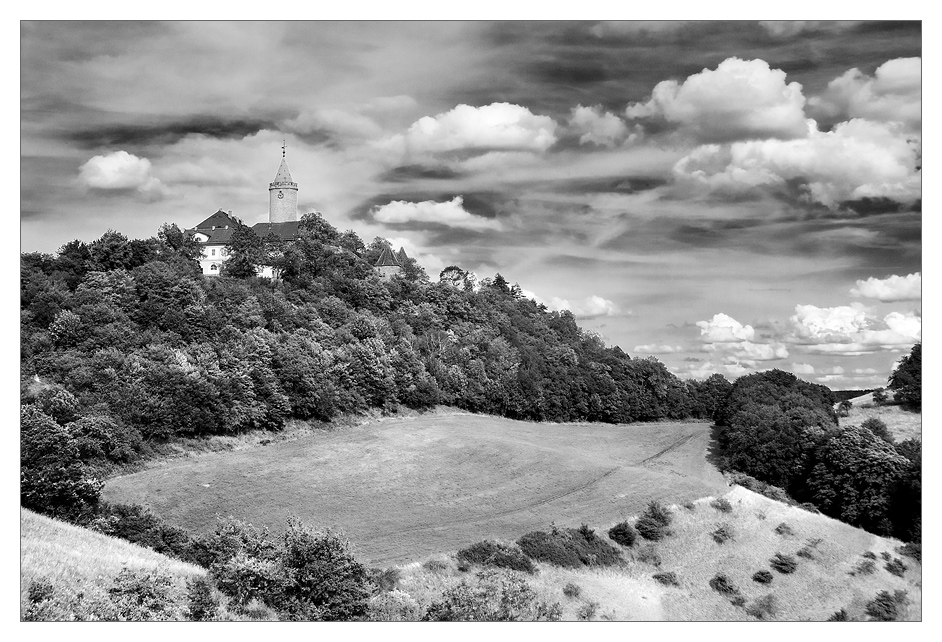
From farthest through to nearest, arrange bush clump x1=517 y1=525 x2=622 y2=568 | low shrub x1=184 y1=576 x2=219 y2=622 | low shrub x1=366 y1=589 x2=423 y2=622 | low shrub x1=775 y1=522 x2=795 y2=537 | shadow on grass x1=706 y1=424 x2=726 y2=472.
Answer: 1. shadow on grass x1=706 y1=424 x2=726 y2=472
2. low shrub x1=775 y1=522 x2=795 y2=537
3. bush clump x1=517 y1=525 x2=622 y2=568
4. low shrub x1=366 y1=589 x2=423 y2=622
5. low shrub x1=184 y1=576 x2=219 y2=622

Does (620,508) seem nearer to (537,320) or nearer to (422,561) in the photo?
(422,561)

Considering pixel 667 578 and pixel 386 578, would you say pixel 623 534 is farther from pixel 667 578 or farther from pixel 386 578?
pixel 386 578

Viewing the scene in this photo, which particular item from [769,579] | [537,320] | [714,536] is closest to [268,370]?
[714,536]

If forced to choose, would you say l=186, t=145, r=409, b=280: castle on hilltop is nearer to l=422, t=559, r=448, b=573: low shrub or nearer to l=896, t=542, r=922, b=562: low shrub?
l=422, t=559, r=448, b=573: low shrub

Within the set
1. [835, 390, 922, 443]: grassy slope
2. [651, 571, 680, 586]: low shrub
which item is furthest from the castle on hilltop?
[651, 571, 680, 586]: low shrub

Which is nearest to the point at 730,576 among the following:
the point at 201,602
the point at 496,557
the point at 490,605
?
the point at 496,557
